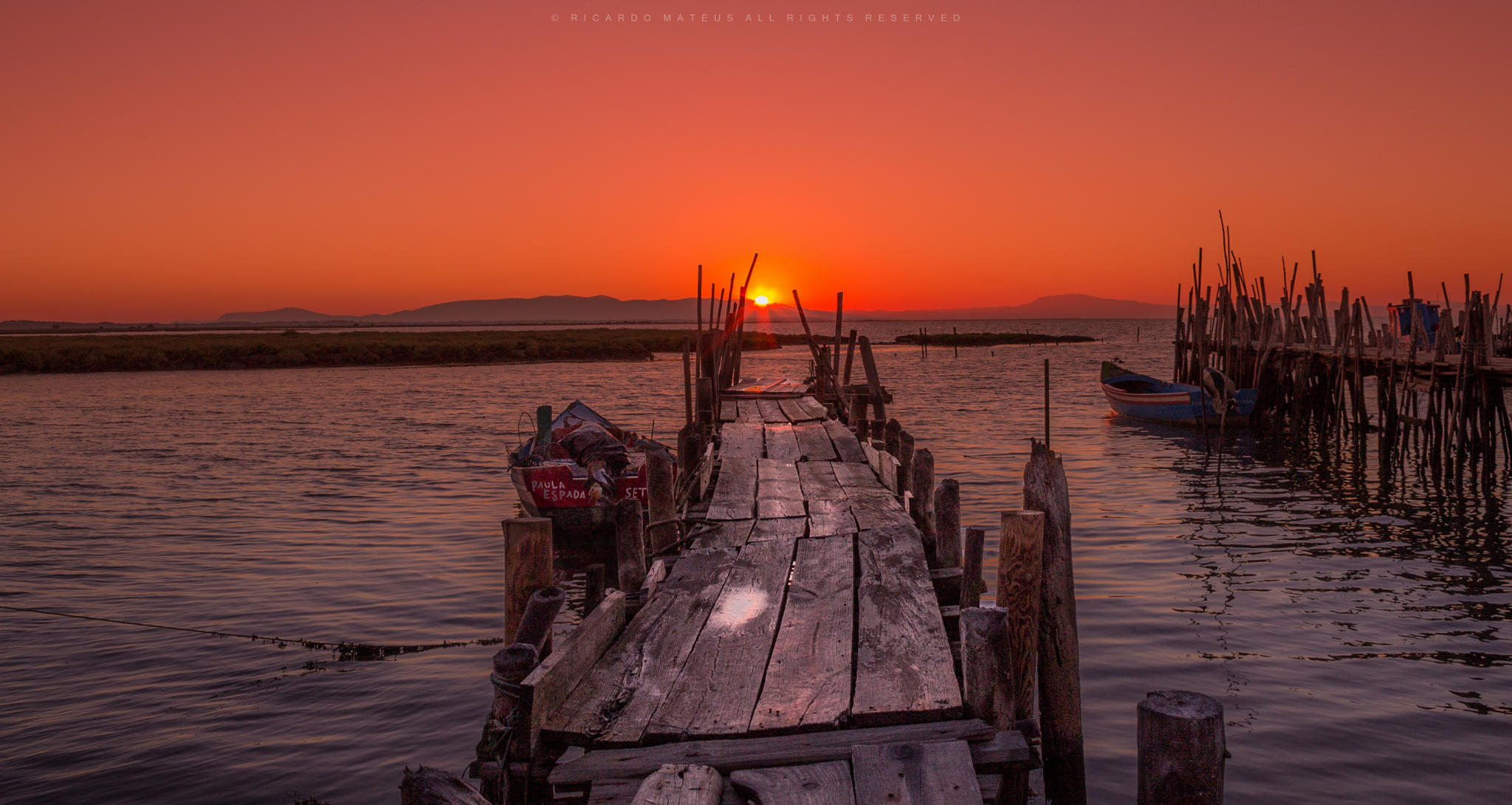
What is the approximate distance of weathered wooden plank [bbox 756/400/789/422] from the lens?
53.2ft

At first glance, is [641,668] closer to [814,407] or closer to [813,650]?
[813,650]

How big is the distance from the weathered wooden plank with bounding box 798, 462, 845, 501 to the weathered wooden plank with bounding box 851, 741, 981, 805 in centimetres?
527

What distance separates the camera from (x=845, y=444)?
1306 centimetres

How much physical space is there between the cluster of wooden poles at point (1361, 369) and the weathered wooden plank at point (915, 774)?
16.6 m

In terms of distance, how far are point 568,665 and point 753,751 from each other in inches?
46.0

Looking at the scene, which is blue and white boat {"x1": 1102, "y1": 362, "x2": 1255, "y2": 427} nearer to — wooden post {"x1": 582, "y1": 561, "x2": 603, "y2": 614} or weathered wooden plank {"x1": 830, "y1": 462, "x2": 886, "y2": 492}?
weathered wooden plank {"x1": 830, "y1": 462, "x2": 886, "y2": 492}

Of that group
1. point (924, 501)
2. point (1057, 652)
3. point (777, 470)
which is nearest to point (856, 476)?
point (777, 470)

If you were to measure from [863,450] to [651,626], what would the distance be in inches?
272

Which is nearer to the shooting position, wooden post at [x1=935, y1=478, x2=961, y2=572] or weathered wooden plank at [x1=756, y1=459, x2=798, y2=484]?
wooden post at [x1=935, y1=478, x2=961, y2=572]

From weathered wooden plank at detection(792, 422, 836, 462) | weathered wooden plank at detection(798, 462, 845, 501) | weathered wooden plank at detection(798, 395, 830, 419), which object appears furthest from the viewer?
weathered wooden plank at detection(798, 395, 830, 419)

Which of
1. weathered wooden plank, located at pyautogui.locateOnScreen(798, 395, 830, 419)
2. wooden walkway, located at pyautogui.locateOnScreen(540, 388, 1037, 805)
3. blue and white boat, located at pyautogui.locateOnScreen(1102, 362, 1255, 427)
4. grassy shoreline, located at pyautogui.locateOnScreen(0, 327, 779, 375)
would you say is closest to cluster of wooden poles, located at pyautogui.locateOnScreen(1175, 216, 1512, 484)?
blue and white boat, located at pyautogui.locateOnScreen(1102, 362, 1255, 427)

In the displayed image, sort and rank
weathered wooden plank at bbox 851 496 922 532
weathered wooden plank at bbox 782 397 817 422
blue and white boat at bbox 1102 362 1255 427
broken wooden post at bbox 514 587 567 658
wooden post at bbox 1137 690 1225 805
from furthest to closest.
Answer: blue and white boat at bbox 1102 362 1255 427, weathered wooden plank at bbox 782 397 817 422, weathered wooden plank at bbox 851 496 922 532, broken wooden post at bbox 514 587 567 658, wooden post at bbox 1137 690 1225 805

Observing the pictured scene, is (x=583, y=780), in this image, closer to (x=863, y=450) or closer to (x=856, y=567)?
(x=856, y=567)

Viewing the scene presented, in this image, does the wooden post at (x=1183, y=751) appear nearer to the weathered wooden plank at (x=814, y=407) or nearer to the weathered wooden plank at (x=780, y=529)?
the weathered wooden plank at (x=780, y=529)
